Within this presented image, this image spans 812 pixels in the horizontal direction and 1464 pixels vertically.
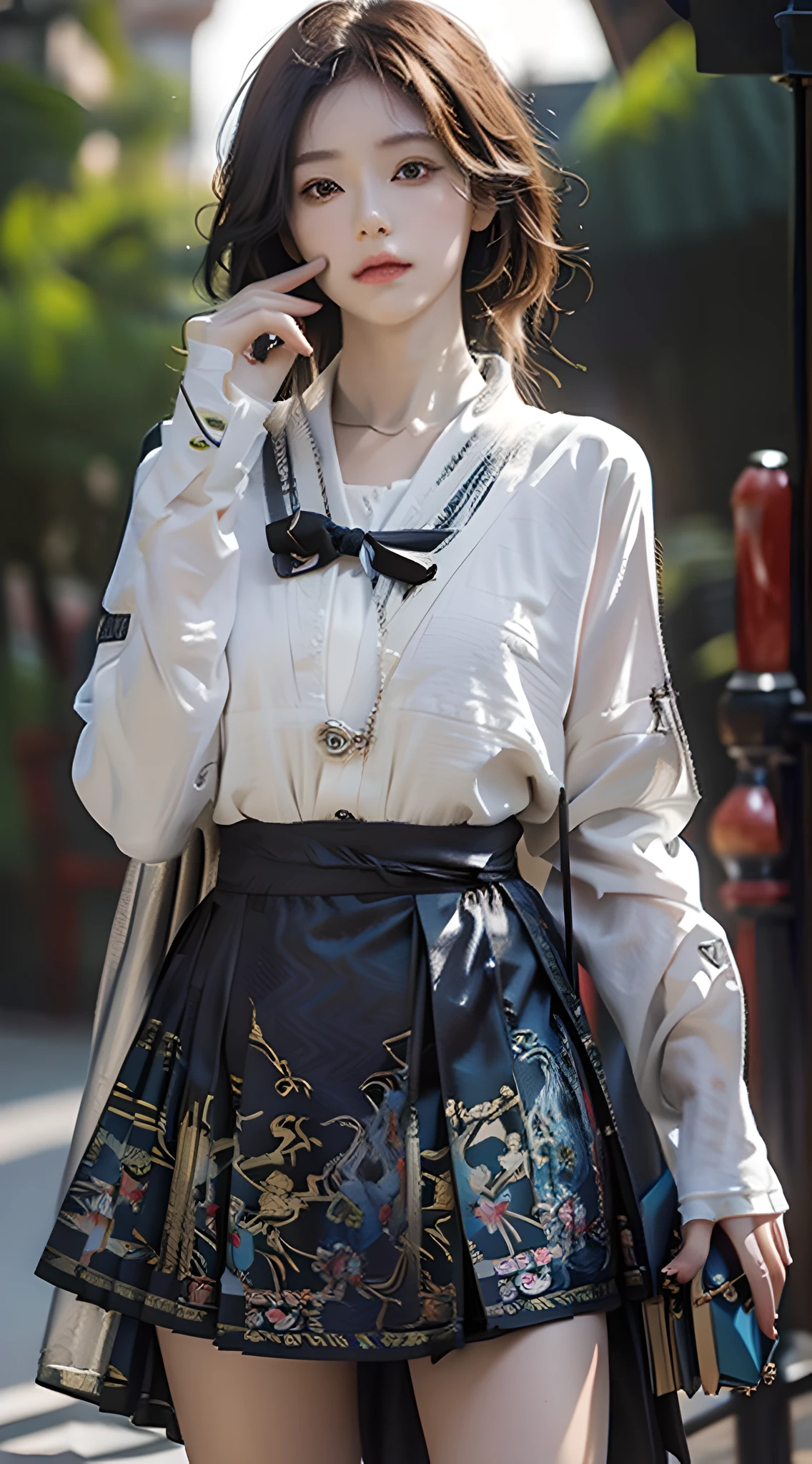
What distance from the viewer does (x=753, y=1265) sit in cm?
140

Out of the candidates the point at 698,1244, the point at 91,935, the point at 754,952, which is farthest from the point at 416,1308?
the point at 91,935

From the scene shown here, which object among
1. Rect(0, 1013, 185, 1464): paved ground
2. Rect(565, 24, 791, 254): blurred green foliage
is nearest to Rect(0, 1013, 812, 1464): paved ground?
Rect(0, 1013, 185, 1464): paved ground

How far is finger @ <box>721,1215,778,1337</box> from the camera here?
140 centimetres

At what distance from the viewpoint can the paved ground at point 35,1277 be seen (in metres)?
2.58

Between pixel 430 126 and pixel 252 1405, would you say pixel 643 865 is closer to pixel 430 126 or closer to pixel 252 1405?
pixel 252 1405

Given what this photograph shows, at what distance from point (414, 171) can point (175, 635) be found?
1.61ft

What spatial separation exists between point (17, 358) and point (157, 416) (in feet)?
1.81

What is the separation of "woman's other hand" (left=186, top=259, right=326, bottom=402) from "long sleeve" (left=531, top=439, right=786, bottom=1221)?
322mm

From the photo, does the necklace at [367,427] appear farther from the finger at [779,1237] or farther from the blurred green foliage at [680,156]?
the blurred green foliage at [680,156]

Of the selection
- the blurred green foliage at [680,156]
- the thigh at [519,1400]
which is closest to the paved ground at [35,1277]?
the thigh at [519,1400]

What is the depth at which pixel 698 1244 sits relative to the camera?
4.60ft

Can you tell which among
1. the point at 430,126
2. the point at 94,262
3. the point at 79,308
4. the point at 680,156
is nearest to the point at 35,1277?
the point at 430,126

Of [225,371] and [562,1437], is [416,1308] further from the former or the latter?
[225,371]

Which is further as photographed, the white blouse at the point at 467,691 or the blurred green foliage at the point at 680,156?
the blurred green foliage at the point at 680,156
